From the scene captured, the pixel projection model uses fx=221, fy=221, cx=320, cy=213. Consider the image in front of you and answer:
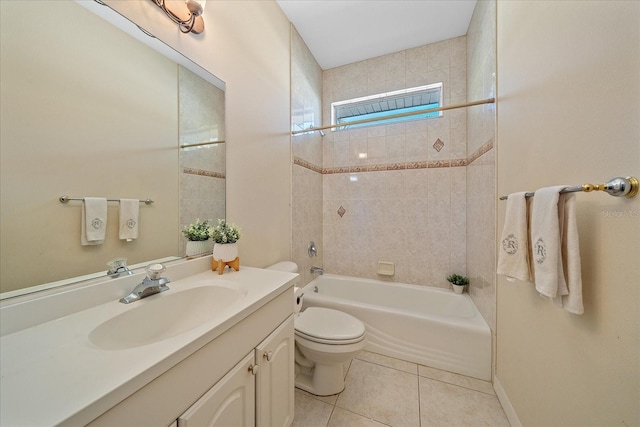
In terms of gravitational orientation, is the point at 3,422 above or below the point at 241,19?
below

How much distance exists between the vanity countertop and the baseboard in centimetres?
151

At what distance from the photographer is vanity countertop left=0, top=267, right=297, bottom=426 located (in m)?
0.36

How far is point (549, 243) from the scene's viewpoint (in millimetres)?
727

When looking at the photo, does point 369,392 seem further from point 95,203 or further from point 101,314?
point 95,203

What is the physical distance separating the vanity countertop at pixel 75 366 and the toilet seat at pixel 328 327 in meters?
0.72

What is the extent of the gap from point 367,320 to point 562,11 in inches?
76.1

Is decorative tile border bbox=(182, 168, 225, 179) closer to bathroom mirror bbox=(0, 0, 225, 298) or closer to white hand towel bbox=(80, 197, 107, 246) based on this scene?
bathroom mirror bbox=(0, 0, 225, 298)

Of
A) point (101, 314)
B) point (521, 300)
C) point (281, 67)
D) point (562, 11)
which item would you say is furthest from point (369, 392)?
point (281, 67)

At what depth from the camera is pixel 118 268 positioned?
821 millimetres

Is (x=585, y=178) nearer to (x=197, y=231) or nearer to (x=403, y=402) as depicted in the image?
(x=403, y=402)

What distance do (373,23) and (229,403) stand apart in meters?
2.71

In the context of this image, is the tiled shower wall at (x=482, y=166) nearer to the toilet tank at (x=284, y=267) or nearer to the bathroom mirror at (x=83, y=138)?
the toilet tank at (x=284, y=267)

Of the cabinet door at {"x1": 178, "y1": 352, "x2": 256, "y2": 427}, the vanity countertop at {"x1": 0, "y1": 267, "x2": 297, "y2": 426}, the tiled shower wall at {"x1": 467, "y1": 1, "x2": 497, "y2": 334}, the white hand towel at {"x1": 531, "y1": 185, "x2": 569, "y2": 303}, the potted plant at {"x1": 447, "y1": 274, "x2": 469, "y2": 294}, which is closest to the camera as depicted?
the vanity countertop at {"x1": 0, "y1": 267, "x2": 297, "y2": 426}

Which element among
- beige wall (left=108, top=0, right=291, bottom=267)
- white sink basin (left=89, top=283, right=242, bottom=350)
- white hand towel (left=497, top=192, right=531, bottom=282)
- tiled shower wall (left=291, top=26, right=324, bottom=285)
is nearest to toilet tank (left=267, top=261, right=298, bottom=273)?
beige wall (left=108, top=0, right=291, bottom=267)
